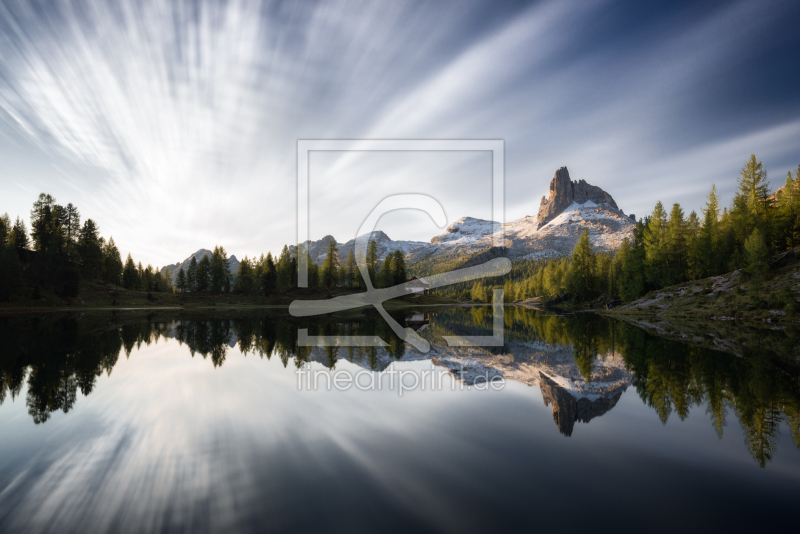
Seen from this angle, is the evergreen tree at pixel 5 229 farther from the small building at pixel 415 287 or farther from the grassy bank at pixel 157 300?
the small building at pixel 415 287

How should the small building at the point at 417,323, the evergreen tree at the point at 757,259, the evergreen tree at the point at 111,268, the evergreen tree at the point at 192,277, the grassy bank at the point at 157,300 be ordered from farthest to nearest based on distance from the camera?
the evergreen tree at the point at 192,277
the evergreen tree at the point at 111,268
the grassy bank at the point at 157,300
the small building at the point at 417,323
the evergreen tree at the point at 757,259

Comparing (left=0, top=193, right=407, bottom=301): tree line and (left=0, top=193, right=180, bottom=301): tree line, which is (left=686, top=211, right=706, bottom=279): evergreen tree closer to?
(left=0, top=193, right=407, bottom=301): tree line

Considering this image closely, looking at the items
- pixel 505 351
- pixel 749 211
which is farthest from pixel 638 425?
pixel 749 211

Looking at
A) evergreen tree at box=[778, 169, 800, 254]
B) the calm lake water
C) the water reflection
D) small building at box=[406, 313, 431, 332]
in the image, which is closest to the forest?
evergreen tree at box=[778, 169, 800, 254]

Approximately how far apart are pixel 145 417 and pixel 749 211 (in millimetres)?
70114

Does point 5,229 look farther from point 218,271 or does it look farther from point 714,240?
point 714,240

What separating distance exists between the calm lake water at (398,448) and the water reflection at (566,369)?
12 centimetres

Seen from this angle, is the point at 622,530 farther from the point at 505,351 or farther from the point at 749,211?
the point at 749,211

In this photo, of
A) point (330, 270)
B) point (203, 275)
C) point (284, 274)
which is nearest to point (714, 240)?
point (330, 270)
